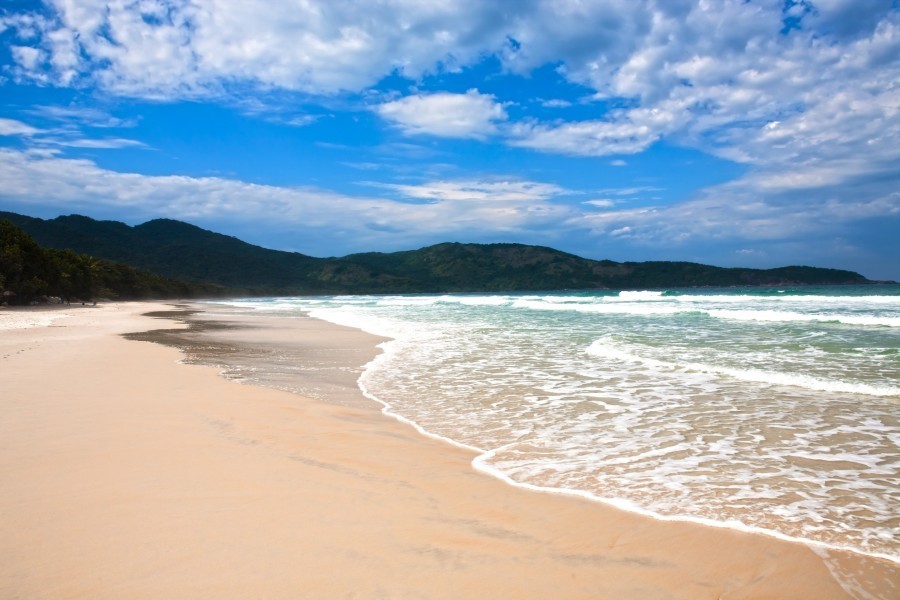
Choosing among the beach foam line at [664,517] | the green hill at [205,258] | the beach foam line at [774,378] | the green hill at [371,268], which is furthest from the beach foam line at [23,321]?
the green hill at [205,258]

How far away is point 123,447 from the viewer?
4266 millimetres

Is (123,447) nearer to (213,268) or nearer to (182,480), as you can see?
(182,480)

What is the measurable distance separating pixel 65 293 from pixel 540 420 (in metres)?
41.9

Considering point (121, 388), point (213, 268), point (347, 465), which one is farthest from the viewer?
point (213, 268)

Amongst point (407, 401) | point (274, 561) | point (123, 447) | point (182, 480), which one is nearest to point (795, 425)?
point (407, 401)

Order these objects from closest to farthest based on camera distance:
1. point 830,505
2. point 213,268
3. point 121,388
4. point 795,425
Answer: point 830,505 < point 795,425 < point 121,388 < point 213,268

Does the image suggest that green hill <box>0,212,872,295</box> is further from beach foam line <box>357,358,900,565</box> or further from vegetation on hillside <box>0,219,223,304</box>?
beach foam line <box>357,358,900,565</box>

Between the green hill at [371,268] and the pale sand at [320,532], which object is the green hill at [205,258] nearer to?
the green hill at [371,268]

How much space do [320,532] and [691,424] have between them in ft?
13.8

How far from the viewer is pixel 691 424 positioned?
551cm

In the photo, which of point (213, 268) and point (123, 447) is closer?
point (123, 447)

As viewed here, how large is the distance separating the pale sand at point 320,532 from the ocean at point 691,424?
16.0 inches

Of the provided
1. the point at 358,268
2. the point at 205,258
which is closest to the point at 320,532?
the point at 358,268

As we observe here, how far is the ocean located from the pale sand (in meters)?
0.41
